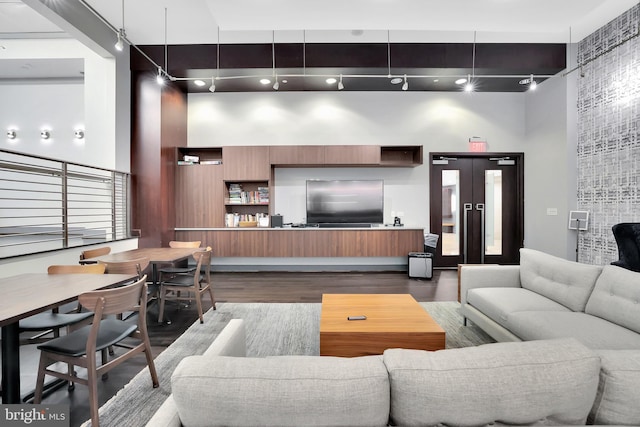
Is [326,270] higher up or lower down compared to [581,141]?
lower down

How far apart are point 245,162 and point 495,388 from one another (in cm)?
519

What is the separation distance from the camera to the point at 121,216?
4.64 m

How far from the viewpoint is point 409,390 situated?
0.80m

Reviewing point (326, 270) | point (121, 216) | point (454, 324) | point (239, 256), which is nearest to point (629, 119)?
point (454, 324)

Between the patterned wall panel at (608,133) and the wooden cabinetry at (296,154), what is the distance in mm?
4127

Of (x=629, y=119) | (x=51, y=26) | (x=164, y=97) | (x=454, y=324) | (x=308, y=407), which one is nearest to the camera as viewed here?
(x=308, y=407)

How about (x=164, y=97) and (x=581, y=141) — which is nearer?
(x=581, y=141)

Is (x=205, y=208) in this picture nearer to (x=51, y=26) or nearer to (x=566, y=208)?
(x=51, y=26)

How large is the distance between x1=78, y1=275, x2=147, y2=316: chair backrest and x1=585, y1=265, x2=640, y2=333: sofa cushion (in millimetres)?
3296

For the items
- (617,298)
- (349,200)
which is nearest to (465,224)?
(349,200)

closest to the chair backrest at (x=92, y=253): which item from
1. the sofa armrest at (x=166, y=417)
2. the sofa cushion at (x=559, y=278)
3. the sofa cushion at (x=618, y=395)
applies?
the sofa armrest at (x=166, y=417)

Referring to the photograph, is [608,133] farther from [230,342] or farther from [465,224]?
[230,342]

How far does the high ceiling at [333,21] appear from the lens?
336 cm

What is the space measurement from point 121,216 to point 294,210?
117 inches
